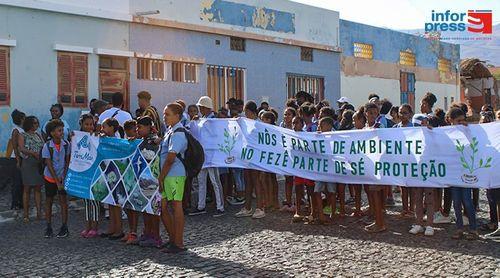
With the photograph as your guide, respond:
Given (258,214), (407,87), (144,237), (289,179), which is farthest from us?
(407,87)

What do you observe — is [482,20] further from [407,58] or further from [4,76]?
[4,76]

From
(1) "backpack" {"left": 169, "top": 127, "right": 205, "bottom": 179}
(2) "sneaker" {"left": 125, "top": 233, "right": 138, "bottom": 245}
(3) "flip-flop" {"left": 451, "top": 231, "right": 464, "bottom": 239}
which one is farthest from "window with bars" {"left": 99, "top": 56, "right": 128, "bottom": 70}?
(3) "flip-flop" {"left": 451, "top": 231, "right": 464, "bottom": 239}

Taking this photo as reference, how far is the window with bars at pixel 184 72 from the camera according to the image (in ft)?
52.5

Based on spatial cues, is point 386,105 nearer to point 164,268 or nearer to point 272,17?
point 164,268

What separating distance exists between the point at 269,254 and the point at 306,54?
13.9 metres

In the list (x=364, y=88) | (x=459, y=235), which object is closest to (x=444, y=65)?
(x=364, y=88)

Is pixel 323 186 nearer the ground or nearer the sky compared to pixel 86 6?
nearer the ground

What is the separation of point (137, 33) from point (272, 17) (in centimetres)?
534

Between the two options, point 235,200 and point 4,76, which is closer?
point 235,200

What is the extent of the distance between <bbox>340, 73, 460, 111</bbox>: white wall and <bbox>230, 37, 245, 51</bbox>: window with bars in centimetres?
531

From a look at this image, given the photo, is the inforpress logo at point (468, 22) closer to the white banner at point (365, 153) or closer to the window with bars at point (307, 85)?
the window with bars at point (307, 85)

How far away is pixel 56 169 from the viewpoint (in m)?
8.87

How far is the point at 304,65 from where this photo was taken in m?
20.3

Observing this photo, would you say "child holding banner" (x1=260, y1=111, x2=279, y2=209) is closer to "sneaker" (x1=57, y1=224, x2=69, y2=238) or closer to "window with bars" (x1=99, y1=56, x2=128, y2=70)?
"sneaker" (x1=57, y1=224, x2=69, y2=238)
